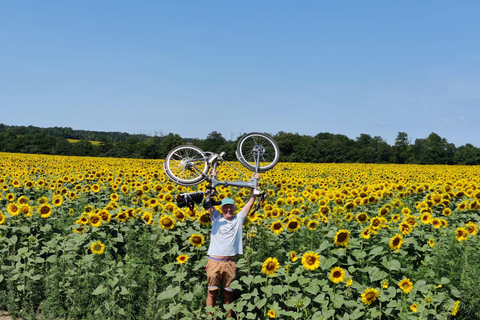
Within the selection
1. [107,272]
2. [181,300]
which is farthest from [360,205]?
[107,272]

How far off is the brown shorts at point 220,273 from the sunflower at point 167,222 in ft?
4.64

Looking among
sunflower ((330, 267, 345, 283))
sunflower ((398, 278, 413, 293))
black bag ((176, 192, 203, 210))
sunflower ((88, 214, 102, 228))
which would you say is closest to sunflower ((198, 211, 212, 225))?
black bag ((176, 192, 203, 210))

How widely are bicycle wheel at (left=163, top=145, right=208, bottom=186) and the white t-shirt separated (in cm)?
74

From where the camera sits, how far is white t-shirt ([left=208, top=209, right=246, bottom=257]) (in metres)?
5.52

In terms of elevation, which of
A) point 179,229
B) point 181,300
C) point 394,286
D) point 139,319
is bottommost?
point 139,319

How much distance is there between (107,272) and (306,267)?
321cm

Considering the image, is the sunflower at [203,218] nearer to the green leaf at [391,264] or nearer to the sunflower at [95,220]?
the sunflower at [95,220]

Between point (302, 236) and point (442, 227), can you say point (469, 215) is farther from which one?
point (302, 236)

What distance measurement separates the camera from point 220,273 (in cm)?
551

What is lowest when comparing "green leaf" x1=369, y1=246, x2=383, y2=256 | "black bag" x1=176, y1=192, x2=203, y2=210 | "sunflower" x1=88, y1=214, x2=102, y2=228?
"sunflower" x1=88, y1=214, x2=102, y2=228

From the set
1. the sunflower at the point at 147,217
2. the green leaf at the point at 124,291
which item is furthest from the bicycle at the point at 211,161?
the sunflower at the point at 147,217

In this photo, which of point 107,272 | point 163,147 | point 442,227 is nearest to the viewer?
point 107,272

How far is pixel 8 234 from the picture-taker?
24.9 feet

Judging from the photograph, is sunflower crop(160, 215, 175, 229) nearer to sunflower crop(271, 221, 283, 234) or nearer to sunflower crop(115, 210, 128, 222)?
sunflower crop(115, 210, 128, 222)
